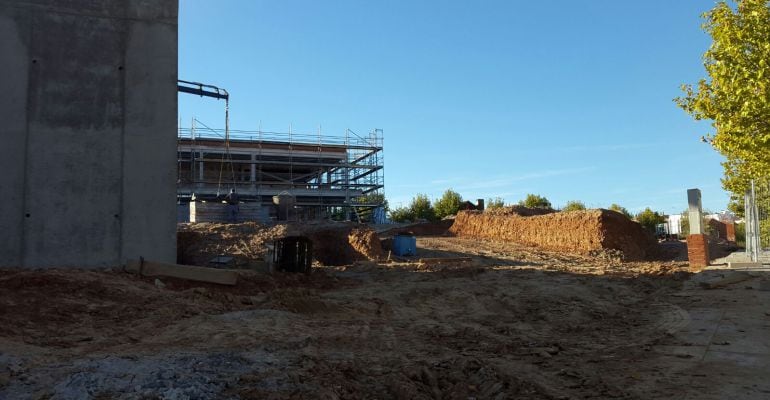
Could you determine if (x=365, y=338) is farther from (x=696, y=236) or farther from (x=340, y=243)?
(x=340, y=243)

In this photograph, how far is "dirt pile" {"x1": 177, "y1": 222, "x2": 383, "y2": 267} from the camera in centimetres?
2145

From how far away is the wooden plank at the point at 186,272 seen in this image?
43.4 ft

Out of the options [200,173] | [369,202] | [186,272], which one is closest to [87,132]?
[186,272]

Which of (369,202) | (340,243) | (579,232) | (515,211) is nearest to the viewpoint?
(340,243)

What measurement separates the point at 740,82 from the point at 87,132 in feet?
52.9

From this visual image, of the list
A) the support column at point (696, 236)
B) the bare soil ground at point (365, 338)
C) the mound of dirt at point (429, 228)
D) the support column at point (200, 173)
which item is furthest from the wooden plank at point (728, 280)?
the support column at point (200, 173)

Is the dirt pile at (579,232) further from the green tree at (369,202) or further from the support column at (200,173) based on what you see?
the support column at (200,173)

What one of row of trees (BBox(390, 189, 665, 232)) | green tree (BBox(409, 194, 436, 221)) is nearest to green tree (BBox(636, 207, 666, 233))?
row of trees (BBox(390, 189, 665, 232))

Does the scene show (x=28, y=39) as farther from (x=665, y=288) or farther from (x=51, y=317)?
(x=665, y=288)

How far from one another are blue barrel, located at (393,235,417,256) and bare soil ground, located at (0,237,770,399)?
9.98 meters

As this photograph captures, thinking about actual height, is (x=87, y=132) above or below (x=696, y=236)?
above

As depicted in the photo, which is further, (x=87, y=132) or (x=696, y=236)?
(x=696, y=236)

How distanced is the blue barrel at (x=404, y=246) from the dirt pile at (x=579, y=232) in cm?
1002

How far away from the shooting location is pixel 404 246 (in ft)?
84.6
